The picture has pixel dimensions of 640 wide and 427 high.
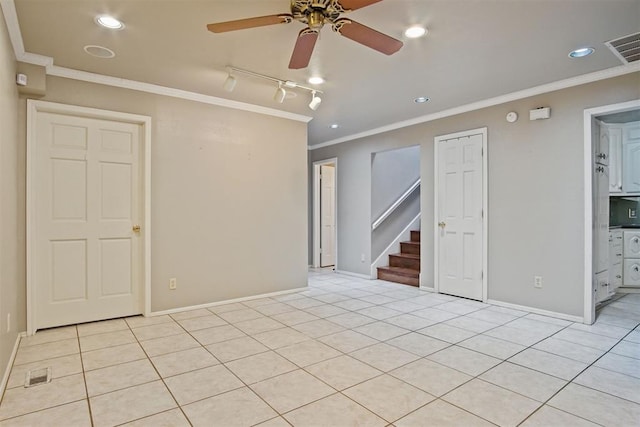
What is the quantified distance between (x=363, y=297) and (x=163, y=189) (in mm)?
2857

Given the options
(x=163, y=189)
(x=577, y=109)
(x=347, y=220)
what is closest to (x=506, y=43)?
(x=577, y=109)

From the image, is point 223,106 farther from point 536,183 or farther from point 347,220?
point 536,183

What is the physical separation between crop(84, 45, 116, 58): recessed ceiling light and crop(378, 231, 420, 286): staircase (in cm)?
474

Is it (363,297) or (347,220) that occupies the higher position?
(347,220)

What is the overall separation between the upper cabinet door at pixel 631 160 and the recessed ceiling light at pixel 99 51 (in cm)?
677

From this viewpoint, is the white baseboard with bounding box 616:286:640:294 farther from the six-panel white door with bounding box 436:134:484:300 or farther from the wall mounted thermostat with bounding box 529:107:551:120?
the wall mounted thermostat with bounding box 529:107:551:120

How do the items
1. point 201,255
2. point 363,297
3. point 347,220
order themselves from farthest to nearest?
point 347,220 < point 363,297 < point 201,255

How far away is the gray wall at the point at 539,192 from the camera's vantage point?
3.61 m

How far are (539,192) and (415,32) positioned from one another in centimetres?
244

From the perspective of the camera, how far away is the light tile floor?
6.50 feet

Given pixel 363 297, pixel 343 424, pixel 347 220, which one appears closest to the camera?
pixel 343 424

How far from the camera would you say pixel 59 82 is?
335 cm

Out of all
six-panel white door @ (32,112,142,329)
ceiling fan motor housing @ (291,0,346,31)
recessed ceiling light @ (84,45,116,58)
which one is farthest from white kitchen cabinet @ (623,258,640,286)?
recessed ceiling light @ (84,45,116,58)

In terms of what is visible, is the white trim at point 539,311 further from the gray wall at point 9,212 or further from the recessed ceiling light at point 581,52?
the gray wall at point 9,212
